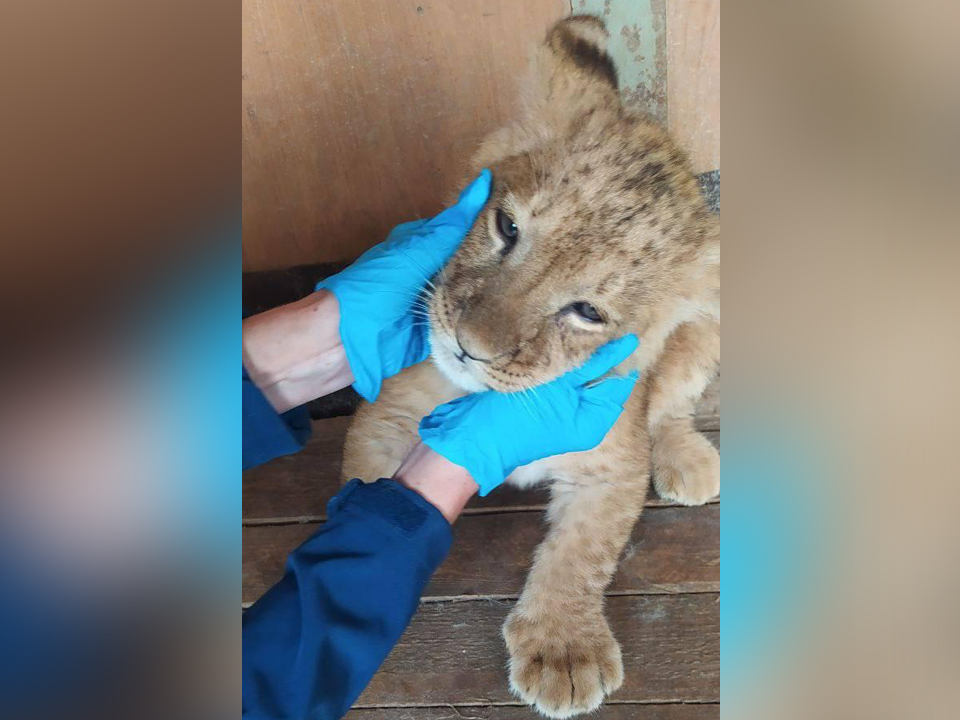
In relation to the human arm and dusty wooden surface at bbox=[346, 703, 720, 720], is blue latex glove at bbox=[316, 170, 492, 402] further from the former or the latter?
dusty wooden surface at bbox=[346, 703, 720, 720]

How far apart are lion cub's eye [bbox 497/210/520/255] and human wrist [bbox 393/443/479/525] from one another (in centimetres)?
41

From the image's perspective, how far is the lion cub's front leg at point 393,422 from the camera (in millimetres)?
1404

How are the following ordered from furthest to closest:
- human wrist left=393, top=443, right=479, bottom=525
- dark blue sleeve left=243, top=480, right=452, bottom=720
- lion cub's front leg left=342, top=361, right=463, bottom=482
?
lion cub's front leg left=342, top=361, right=463, bottom=482, human wrist left=393, top=443, right=479, bottom=525, dark blue sleeve left=243, top=480, right=452, bottom=720

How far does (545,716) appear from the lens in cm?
123

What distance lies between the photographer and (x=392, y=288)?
124 centimetres

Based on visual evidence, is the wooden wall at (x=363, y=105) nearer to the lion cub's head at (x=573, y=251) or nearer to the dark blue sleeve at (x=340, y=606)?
the lion cub's head at (x=573, y=251)


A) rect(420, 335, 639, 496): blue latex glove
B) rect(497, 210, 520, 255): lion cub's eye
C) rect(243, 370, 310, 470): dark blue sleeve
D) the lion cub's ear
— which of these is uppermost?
the lion cub's ear

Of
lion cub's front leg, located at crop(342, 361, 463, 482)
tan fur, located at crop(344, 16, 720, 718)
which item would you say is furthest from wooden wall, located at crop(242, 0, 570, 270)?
lion cub's front leg, located at crop(342, 361, 463, 482)

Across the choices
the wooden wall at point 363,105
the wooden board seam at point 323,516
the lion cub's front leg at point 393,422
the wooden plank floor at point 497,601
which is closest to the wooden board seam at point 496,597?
the wooden plank floor at point 497,601

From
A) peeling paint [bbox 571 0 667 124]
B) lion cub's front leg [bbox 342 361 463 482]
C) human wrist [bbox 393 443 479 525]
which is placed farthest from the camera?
lion cub's front leg [bbox 342 361 463 482]

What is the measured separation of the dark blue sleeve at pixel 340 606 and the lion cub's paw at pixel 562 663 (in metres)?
0.32

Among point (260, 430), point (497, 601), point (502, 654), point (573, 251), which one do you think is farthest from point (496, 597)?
point (573, 251)

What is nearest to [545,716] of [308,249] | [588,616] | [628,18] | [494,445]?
[588,616]

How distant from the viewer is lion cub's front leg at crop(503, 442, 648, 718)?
1221mm
